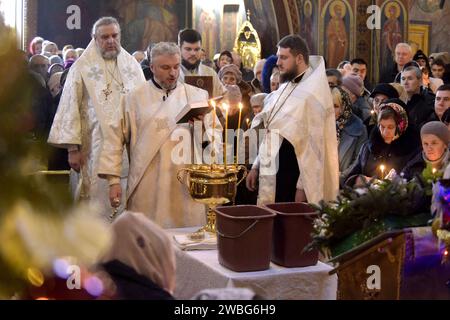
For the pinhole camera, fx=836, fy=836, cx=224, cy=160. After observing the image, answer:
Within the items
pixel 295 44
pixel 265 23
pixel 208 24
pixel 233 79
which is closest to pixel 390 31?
pixel 265 23

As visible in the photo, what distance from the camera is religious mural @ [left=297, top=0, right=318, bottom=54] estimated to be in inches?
556

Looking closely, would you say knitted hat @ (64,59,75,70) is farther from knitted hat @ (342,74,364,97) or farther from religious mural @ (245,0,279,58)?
religious mural @ (245,0,279,58)

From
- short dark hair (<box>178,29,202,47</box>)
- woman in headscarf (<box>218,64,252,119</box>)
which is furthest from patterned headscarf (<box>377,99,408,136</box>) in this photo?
woman in headscarf (<box>218,64,252,119</box>)

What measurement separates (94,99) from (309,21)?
29.2 ft

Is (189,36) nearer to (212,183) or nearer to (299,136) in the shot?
(299,136)

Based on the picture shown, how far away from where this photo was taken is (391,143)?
5.43 metres

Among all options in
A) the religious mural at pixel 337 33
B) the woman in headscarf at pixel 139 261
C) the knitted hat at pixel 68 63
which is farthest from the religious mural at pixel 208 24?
the woman in headscarf at pixel 139 261

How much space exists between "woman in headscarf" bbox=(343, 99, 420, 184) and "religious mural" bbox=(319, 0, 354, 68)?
27.2 ft

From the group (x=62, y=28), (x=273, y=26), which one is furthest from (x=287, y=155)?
(x=62, y=28)

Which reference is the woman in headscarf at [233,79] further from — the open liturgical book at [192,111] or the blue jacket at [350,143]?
the open liturgical book at [192,111]

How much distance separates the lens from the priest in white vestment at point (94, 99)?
6.05 metres

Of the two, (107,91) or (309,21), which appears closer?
(107,91)

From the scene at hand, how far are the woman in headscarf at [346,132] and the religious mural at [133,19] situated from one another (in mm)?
14888

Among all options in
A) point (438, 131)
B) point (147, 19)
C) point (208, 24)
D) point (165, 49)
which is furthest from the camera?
point (208, 24)
